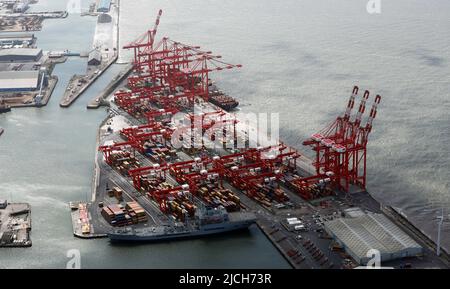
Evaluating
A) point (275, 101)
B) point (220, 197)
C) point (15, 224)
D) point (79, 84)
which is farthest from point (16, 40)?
point (220, 197)

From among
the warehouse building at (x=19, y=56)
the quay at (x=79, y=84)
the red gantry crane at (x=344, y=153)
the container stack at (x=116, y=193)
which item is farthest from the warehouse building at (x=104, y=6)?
the red gantry crane at (x=344, y=153)

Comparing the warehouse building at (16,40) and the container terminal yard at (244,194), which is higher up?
the warehouse building at (16,40)

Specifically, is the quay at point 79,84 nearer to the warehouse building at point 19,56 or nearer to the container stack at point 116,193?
the warehouse building at point 19,56

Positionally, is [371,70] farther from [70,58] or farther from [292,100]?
[70,58]

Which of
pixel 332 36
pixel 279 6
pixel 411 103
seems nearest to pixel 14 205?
pixel 411 103

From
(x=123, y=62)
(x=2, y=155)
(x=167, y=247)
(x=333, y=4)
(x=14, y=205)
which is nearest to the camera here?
(x=167, y=247)

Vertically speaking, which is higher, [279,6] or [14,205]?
[279,6]

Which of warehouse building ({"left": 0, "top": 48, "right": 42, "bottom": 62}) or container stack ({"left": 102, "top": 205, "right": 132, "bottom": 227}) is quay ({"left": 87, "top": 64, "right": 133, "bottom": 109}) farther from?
container stack ({"left": 102, "top": 205, "right": 132, "bottom": 227})
